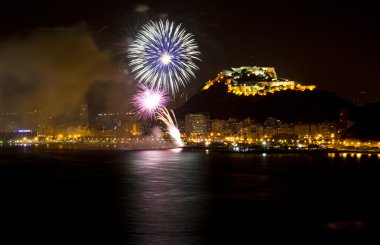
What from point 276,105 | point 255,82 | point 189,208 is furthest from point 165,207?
point 255,82

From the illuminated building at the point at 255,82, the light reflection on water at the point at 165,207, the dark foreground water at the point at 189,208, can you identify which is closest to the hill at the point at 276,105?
the illuminated building at the point at 255,82

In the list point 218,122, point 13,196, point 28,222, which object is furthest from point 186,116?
point 28,222

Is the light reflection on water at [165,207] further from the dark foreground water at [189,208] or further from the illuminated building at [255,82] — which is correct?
the illuminated building at [255,82]

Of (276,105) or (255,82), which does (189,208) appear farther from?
(255,82)

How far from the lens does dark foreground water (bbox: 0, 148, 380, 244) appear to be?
1795cm

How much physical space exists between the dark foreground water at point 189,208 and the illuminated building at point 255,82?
72473 mm

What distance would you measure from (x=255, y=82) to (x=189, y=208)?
91.8 meters

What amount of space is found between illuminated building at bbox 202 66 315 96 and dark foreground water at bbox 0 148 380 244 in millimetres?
72473

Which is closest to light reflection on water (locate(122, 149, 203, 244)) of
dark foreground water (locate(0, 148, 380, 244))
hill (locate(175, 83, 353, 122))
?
dark foreground water (locate(0, 148, 380, 244))

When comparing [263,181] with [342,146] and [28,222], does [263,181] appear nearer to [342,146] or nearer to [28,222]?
[28,222]

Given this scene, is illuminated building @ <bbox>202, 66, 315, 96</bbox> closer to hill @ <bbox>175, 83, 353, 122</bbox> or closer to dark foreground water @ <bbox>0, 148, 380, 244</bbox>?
hill @ <bbox>175, 83, 353, 122</bbox>

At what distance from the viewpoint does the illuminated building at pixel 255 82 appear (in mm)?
112250

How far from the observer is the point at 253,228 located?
1916 centimetres

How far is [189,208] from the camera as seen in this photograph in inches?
937
